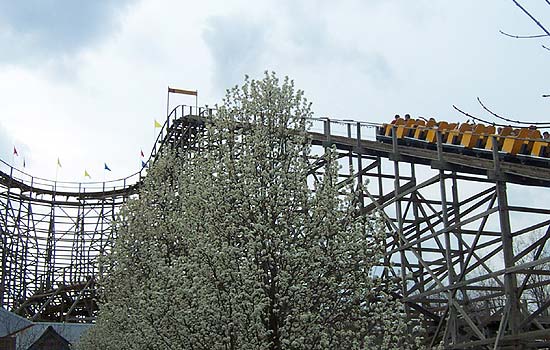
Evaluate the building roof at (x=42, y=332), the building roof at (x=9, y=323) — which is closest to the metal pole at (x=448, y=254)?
the building roof at (x=9, y=323)

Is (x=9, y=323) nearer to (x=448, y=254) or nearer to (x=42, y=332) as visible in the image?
(x=42, y=332)

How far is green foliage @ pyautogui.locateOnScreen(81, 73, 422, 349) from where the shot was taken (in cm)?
932

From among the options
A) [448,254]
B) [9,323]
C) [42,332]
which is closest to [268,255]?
[448,254]

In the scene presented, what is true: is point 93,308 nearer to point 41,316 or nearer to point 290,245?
point 41,316

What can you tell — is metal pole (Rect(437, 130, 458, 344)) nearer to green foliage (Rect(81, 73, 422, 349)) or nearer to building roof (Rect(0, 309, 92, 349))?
green foliage (Rect(81, 73, 422, 349))

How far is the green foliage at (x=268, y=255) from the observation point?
9.32 m

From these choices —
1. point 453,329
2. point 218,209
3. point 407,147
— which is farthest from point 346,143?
point 218,209

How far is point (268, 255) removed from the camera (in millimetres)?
9422

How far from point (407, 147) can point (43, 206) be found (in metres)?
21.1

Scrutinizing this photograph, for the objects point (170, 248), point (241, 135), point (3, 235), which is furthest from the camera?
point (3, 235)

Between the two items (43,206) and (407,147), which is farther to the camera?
(43,206)

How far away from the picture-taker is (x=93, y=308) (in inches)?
1316

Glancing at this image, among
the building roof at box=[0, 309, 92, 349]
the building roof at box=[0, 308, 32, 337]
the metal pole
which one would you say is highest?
the metal pole

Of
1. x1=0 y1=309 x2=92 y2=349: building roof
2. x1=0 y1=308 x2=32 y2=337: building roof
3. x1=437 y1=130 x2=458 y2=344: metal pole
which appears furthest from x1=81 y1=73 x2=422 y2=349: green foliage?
x1=0 y1=309 x2=92 y2=349: building roof
